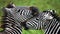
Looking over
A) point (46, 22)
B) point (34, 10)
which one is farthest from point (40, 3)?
point (46, 22)

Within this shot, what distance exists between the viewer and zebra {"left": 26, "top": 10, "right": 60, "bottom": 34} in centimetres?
135

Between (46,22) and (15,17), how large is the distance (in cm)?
34

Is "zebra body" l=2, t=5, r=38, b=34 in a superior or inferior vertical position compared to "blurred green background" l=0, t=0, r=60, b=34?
inferior

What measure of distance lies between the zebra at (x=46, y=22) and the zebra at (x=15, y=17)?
0.08 metres

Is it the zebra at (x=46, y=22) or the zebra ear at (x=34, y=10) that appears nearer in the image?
the zebra at (x=46, y=22)

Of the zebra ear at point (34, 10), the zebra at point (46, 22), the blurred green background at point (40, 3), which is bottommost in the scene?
the zebra at point (46, 22)

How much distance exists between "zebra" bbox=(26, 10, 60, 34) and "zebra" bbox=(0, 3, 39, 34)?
0.08m

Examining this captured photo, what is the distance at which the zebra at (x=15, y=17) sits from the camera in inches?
52.7

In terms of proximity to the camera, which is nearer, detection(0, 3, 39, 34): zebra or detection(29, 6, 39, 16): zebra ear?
detection(0, 3, 39, 34): zebra

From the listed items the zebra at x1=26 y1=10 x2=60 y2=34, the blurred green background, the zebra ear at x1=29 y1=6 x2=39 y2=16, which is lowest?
the zebra at x1=26 y1=10 x2=60 y2=34

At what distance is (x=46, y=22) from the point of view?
1.43 metres

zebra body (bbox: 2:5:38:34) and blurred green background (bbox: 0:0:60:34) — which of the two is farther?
blurred green background (bbox: 0:0:60:34)

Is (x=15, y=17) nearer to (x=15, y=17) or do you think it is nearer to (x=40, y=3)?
(x=15, y=17)

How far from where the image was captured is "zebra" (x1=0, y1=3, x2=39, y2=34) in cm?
134
